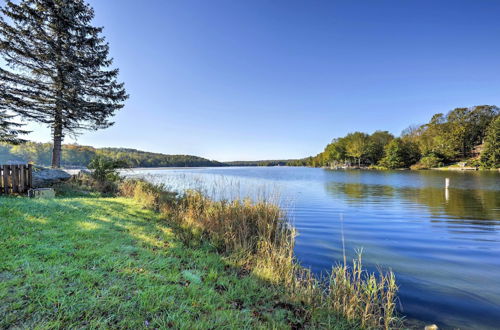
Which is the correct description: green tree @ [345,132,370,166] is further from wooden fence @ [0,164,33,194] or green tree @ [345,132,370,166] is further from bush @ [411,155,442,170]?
wooden fence @ [0,164,33,194]

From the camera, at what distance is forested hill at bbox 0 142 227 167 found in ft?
44.0

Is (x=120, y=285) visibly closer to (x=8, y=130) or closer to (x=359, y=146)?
(x=8, y=130)

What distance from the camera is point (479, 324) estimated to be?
252 cm

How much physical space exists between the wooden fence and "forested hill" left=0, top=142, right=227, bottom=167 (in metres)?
2.03

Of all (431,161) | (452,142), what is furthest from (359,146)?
(452,142)

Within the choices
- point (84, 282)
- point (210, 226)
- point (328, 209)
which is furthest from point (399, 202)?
point (84, 282)

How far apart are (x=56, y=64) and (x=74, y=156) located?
18349 mm

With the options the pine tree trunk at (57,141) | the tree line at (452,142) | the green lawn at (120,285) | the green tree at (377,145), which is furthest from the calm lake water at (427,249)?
the green tree at (377,145)

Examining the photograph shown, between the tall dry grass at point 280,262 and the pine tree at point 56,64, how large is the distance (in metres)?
10.6

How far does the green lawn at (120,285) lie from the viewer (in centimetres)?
184

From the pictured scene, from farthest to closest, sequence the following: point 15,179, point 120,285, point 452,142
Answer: point 452,142
point 15,179
point 120,285

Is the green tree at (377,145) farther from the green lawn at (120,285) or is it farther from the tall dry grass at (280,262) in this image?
the green lawn at (120,285)

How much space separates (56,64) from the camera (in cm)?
1212

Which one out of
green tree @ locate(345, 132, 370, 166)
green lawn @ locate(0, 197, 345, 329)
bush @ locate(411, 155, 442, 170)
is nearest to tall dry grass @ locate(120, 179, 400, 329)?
green lawn @ locate(0, 197, 345, 329)
